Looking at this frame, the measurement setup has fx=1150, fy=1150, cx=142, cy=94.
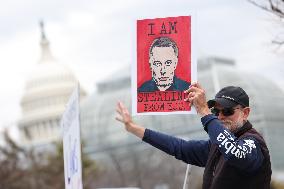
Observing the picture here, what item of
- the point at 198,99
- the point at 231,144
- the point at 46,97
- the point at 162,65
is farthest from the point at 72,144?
the point at 46,97

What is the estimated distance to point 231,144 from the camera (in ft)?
18.1

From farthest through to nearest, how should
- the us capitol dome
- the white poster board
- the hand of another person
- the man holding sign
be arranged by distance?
the us capitol dome < the white poster board < the hand of another person < the man holding sign

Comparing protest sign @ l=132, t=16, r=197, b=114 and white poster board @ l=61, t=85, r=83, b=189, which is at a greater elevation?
protest sign @ l=132, t=16, r=197, b=114

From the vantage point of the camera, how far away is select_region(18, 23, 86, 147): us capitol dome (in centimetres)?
11544

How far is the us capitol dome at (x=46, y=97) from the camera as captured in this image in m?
115

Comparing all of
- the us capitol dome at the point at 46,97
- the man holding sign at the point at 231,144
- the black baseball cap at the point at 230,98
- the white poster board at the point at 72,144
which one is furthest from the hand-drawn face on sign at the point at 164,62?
the us capitol dome at the point at 46,97

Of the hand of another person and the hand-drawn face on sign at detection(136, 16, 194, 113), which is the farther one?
the hand-drawn face on sign at detection(136, 16, 194, 113)

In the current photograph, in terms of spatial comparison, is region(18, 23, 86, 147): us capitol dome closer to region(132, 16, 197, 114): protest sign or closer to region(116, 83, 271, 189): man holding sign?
region(132, 16, 197, 114): protest sign

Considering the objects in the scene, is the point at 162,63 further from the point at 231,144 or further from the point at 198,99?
the point at 231,144

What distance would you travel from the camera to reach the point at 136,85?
21.2 ft

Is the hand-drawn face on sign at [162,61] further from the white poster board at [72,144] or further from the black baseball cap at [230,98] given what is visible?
the white poster board at [72,144]

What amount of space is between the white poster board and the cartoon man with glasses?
3.55ft

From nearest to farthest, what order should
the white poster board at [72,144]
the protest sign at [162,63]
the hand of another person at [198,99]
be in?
the hand of another person at [198,99] → the protest sign at [162,63] → the white poster board at [72,144]

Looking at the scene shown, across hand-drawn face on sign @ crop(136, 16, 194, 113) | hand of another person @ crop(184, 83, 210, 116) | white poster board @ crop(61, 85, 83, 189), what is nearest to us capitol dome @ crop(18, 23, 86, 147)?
white poster board @ crop(61, 85, 83, 189)
